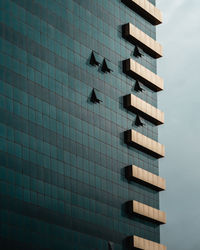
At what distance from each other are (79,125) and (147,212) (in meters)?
18.3

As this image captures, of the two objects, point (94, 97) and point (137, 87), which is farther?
point (137, 87)

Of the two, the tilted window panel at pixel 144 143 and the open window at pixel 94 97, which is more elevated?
the open window at pixel 94 97

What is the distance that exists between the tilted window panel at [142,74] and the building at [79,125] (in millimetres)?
164

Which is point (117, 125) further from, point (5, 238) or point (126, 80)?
point (5, 238)

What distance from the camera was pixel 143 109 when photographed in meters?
114

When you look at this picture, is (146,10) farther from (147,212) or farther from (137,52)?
(147,212)

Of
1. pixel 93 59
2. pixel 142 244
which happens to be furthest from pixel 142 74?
pixel 142 244

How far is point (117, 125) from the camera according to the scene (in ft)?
356

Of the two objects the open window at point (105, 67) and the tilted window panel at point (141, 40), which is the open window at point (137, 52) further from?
the open window at point (105, 67)

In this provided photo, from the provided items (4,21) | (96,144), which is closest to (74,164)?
(96,144)

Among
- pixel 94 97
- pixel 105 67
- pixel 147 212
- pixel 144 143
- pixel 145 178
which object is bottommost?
pixel 147 212

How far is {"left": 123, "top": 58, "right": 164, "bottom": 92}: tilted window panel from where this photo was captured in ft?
370

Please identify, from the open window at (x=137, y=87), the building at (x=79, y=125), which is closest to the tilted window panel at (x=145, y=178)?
the building at (x=79, y=125)

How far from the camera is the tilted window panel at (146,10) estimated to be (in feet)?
386
